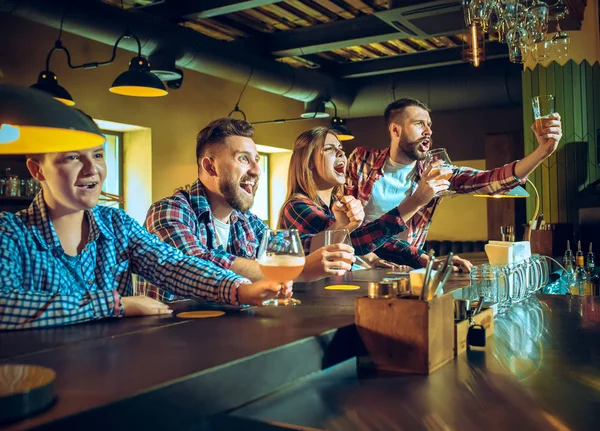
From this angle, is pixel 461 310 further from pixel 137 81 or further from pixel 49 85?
pixel 49 85

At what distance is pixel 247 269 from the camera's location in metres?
2.09

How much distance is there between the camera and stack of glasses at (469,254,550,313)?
1939mm

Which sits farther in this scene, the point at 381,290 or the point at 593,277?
the point at 593,277

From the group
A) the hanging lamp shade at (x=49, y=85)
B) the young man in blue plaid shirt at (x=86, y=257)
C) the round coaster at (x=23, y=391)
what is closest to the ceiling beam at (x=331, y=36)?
the hanging lamp shade at (x=49, y=85)

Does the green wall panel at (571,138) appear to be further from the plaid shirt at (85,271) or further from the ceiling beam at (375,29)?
the plaid shirt at (85,271)

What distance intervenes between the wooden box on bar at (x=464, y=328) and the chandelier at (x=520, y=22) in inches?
66.2

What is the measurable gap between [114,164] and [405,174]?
4484 millimetres

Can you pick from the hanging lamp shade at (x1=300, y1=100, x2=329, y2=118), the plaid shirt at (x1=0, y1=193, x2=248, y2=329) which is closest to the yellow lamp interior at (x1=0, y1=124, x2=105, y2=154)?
the plaid shirt at (x1=0, y1=193, x2=248, y2=329)

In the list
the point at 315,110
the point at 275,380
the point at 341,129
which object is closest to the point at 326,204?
the point at 275,380

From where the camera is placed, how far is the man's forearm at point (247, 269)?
2076 mm

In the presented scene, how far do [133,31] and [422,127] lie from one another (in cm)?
279

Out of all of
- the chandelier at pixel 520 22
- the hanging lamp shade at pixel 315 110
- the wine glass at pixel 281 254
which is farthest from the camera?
the hanging lamp shade at pixel 315 110

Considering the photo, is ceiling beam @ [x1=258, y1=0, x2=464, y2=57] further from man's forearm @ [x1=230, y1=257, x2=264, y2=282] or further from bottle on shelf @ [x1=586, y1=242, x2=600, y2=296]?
man's forearm @ [x1=230, y1=257, x2=264, y2=282]

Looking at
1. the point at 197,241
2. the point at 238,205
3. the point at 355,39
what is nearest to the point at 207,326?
the point at 197,241
